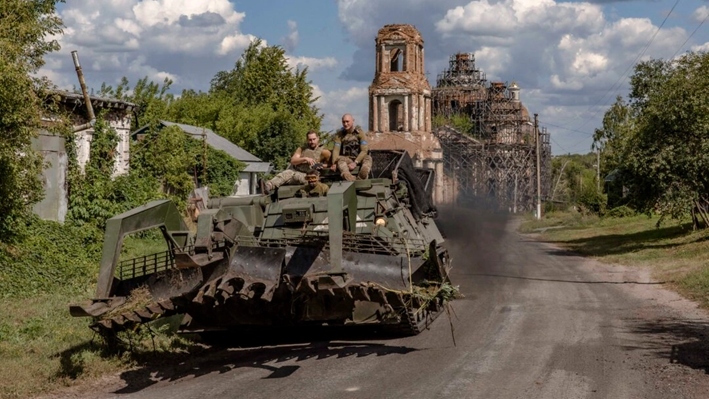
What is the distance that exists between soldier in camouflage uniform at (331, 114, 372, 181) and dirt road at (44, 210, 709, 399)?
8.27 feet

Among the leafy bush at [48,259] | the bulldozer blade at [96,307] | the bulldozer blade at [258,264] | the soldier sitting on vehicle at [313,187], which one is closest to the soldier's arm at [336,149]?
the soldier sitting on vehicle at [313,187]

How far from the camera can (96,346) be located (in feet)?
39.3

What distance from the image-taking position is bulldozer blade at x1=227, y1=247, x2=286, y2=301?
10.7 metres

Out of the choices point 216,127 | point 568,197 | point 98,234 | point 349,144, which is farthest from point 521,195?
point 349,144

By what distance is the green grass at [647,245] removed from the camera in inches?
810

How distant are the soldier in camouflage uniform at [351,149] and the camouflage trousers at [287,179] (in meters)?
0.52

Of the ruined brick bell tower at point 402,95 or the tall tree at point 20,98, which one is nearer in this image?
the tall tree at point 20,98

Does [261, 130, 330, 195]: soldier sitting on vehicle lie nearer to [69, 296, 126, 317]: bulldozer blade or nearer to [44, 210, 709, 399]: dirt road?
[44, 210, 709, 399]: dirt road

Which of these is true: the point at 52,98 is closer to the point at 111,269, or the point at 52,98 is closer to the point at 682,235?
the point at 111,269

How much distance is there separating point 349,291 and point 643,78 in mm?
35911

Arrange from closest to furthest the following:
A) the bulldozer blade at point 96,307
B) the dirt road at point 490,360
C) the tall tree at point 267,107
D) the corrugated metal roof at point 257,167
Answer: the dirt road at point 490,360 → the bulldozer blade at point 96,307 → the corrugated metal roof at point 257,167 → the tall tree at point 267,107

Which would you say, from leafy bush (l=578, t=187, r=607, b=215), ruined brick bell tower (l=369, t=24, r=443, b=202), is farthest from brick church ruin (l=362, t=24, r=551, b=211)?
leafy bush (l=578, t=187, r=607, b=215)

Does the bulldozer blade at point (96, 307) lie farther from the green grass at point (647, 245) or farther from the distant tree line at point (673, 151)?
the distant tree line at point (673, 151)

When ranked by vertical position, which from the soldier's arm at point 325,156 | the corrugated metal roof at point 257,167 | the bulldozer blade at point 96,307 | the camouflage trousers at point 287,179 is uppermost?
the corrugated metal roof at point 257,167
